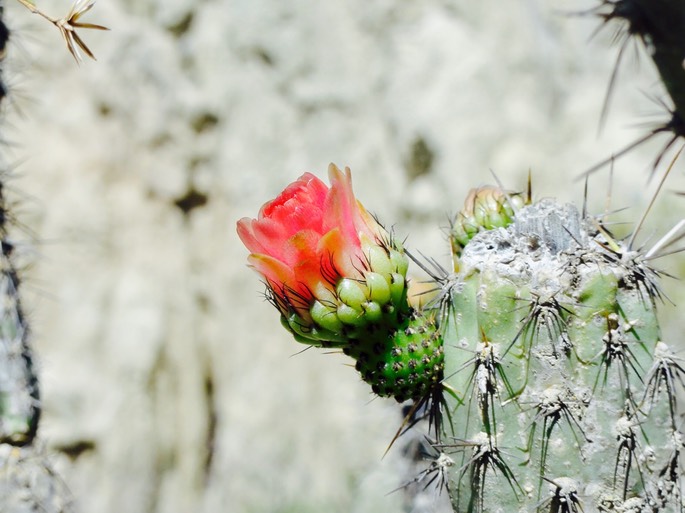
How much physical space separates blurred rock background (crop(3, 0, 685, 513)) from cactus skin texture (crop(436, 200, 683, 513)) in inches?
94.1

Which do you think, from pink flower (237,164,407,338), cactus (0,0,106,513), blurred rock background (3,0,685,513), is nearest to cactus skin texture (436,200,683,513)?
pink flower (237,164,407,338)

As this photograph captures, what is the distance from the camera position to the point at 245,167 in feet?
13.0

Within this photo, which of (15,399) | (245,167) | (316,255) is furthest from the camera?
(245,167)

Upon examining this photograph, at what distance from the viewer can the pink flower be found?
1.23m

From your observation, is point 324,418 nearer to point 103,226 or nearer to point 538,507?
point 103,226

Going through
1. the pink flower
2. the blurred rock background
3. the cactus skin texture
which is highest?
the blurred rock background

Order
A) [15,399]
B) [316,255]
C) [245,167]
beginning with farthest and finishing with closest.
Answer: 1. [245,167]
2. [15,399]
3. [316,255]

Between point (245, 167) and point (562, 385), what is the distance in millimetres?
2928

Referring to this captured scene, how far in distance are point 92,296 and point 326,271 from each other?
2742mm

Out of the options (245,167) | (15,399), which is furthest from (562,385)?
(245,167)

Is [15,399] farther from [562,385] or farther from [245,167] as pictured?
[245,167]

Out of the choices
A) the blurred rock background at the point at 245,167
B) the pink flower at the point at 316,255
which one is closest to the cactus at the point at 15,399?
the blurred rock background at the point at 245,167

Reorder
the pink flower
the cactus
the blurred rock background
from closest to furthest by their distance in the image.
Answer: the pink flower < the cactus < the blurred rock background

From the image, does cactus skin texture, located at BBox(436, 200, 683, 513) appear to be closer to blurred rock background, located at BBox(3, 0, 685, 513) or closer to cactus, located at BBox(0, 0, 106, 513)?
cactus, located at BBox(0, 0, 106, 513)
